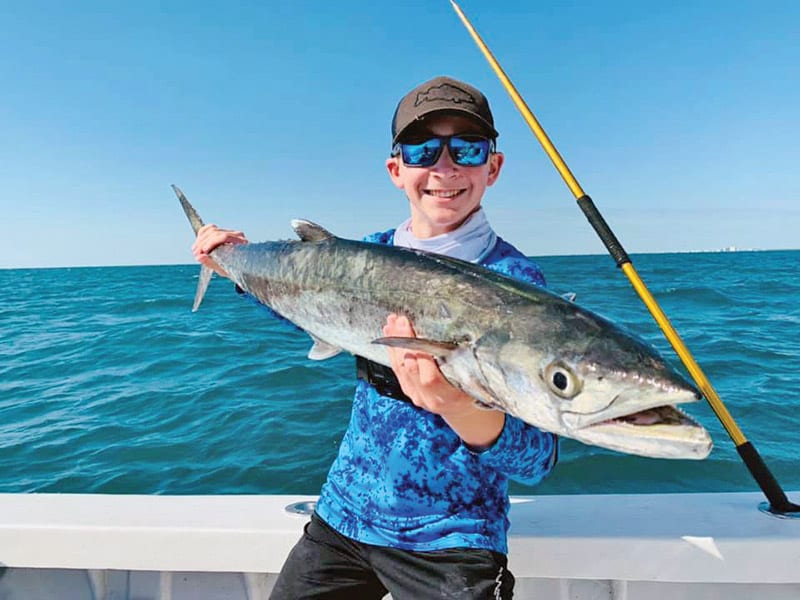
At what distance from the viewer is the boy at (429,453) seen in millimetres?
1833

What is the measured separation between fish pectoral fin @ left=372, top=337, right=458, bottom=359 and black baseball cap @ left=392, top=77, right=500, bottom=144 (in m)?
1.02

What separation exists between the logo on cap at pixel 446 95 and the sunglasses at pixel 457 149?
0.15 meters

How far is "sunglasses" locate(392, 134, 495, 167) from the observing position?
2.22m

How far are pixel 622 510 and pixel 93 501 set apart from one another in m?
3.01

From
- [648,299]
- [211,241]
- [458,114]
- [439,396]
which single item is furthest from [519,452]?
[211,241]

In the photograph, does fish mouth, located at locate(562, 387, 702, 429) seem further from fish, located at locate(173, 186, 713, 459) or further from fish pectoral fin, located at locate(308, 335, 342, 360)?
fish pectoral fin, located at locate(308, 335, 342, 360)

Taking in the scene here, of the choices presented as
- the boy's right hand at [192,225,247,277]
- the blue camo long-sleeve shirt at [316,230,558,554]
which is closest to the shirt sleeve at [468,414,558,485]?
the blue camo long-sleeve shirt at [316,230,558,554]

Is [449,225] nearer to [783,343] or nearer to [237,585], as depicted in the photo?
[237,585]

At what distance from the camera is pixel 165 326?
16344 mm

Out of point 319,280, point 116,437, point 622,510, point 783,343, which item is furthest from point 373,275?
point 783,343

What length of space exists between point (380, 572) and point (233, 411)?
20.5ft

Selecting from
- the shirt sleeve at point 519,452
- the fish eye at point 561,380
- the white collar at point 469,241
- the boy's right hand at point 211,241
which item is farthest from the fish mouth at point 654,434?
the boy's right hand at point 211,241

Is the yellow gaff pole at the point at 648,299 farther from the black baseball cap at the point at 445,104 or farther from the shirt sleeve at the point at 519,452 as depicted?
the black baseball cap at the point at 445,104

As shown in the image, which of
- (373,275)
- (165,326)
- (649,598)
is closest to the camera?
(373,275)
